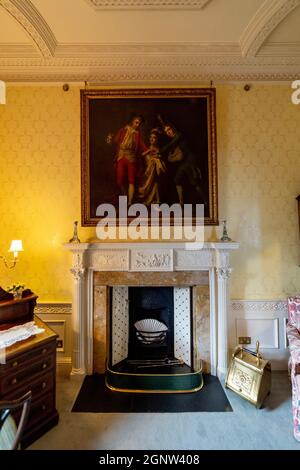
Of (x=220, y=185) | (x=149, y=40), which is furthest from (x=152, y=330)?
(x=149, y=40)

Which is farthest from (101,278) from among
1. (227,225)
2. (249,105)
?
(249,105)

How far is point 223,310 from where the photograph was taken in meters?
3.15

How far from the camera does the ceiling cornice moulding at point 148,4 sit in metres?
2.47

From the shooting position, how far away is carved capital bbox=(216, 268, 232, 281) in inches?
123

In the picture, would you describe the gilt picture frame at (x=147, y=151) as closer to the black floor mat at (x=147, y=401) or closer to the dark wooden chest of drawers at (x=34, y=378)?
the dark wooden chest of drawers at (x=34, y=378)

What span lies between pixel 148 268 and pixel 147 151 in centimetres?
153

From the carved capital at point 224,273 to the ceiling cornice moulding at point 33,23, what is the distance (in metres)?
3.33

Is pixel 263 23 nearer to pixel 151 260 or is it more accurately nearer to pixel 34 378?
pixel 151 260

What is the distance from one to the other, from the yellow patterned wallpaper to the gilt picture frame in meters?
0.19

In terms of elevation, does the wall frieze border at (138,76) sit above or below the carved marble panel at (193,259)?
above

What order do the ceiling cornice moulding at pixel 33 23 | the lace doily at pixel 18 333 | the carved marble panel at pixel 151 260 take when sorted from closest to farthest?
the lace doily at pixel 18 333
the ceiling cornice moulding at pixel 33 23
the carved marble panel at pixel 151 260

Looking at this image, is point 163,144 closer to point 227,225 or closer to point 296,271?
point 227,225

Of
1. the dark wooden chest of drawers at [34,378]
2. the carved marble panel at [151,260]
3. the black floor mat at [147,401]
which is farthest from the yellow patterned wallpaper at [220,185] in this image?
the black floor mat at [147,401]

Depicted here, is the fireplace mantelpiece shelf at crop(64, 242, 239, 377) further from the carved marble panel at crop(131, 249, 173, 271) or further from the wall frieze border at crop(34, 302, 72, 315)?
the wall frieze border at crop(34, 302, 72, 315)
